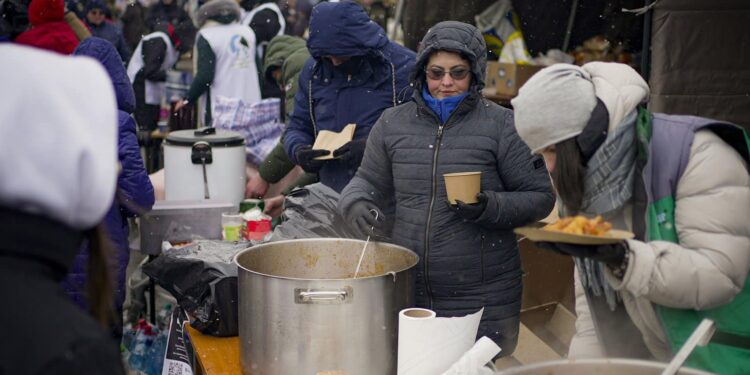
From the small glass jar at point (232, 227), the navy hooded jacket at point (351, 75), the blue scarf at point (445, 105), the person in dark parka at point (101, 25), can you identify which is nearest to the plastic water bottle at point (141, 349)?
the small glass jar at point (232, 227)

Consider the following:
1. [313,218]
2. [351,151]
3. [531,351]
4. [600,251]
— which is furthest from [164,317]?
[600,251]

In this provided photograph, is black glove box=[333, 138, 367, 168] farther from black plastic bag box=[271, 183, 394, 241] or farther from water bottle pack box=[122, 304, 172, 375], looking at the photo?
water bottle pack box=[122, 304, 172, 375]

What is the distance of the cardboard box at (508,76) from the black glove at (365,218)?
355cm

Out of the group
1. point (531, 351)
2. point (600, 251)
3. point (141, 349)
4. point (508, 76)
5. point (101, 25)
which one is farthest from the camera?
point (101, 25)

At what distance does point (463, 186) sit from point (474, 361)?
0.73m

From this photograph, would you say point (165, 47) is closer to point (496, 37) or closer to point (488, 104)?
point (496, 37)

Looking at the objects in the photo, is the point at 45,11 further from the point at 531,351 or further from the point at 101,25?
the point at 531,351

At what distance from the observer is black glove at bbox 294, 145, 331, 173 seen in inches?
157

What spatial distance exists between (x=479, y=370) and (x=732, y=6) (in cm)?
258

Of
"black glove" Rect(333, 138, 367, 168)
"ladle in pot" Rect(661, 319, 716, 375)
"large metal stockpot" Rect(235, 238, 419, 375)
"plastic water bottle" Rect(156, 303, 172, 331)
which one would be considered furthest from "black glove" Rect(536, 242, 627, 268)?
"plastic water bottle" Rect(156, 303, 172, 331)

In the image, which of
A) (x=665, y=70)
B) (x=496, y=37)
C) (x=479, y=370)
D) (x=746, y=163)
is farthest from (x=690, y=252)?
(x=496, y=37)

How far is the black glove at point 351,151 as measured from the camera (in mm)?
3943

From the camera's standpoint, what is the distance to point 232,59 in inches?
307

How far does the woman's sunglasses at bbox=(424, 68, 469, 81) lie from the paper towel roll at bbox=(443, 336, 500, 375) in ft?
3.91
